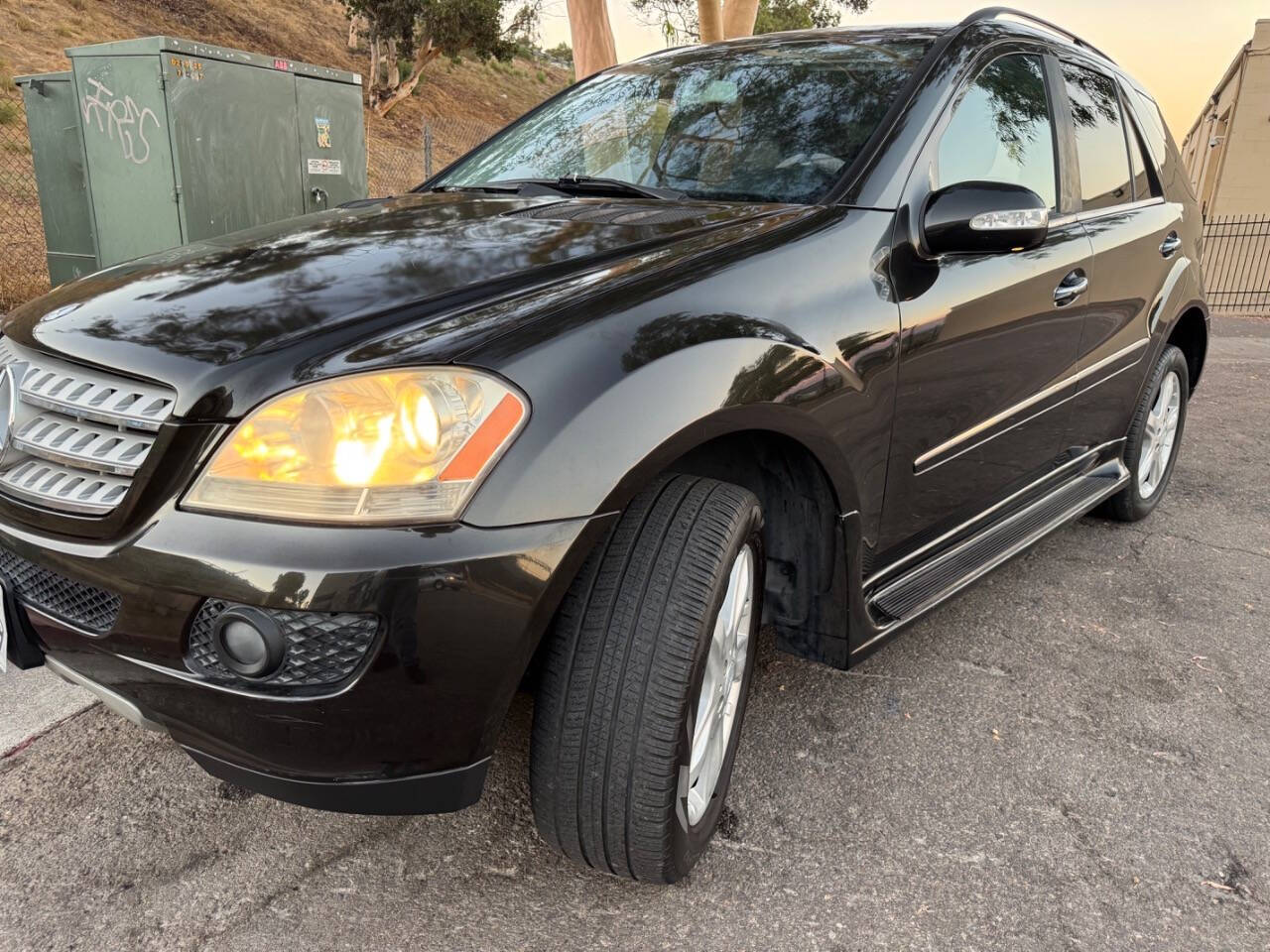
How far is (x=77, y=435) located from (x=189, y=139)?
4.83 meters

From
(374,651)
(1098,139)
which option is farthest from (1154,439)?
(374,651)

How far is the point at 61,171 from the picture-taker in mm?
6512

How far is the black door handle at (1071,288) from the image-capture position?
9.23ft

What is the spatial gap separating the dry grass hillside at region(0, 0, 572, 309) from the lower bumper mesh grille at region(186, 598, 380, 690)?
7.49 m

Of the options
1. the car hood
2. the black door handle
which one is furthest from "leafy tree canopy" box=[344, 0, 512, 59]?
the car hood

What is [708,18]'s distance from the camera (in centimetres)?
939

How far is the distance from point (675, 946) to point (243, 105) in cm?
577

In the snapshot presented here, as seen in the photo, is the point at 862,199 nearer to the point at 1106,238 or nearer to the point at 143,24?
the point at 1106,238

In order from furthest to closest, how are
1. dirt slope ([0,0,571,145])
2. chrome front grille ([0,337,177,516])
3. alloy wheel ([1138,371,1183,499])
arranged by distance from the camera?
dirt slope ([0,0,571,145]) → alloy wheel ([1138,371,1183,499]) → chrome front grille ([0,337,177,516])

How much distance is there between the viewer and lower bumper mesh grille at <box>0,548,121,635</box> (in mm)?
1569

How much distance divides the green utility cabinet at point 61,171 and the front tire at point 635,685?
604cm

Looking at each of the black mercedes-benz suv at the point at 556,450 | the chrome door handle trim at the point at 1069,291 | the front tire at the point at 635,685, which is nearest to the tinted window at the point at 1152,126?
the chrome door handle trim at the point at 1069,291

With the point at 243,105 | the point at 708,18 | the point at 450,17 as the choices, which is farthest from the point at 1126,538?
the point at 450,17

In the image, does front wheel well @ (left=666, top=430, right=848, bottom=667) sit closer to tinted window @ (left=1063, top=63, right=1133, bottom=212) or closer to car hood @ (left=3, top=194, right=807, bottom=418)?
car hood @ (left=3, top=194, right=807, bottom=418)
